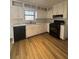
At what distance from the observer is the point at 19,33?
596cm

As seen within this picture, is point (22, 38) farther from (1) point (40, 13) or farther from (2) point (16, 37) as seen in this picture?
(1) point (40, 13)

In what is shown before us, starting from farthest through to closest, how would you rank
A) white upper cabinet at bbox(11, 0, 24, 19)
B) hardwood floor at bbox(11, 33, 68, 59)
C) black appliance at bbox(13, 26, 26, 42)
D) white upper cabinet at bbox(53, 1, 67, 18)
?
1. white upper cabinet at bbox(53, 1, 67, 18)
2. black appliance at bbox(13, 26, 26, 42)
3. white upper cabinet at bbox(11, 0, 24, 19)
4. hardwood floor at bbox(11, 33, 68, 59)

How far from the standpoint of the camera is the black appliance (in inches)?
221

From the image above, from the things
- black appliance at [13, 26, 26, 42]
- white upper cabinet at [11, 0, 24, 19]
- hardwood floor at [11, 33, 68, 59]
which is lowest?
hardwood floor at [11, 33, 68, 59]

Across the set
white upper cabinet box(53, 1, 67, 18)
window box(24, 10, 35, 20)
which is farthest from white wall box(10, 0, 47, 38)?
white upper cabinet box(53, 1, 67, 18)

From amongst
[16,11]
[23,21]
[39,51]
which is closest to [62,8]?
[23,21]

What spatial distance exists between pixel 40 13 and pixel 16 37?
12.5 ft

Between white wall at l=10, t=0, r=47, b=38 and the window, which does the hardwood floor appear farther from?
the window

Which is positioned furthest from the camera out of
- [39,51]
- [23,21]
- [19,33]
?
Result: [23,21]

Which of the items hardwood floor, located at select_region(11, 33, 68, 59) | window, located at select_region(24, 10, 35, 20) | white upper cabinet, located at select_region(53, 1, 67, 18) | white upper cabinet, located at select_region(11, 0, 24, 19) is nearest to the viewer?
hardwood floor, located at select_region(11, 33, 68, 59)

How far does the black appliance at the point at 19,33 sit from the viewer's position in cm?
562

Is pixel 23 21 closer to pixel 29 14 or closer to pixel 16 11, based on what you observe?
pixel 29 14

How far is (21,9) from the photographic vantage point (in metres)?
6.36
